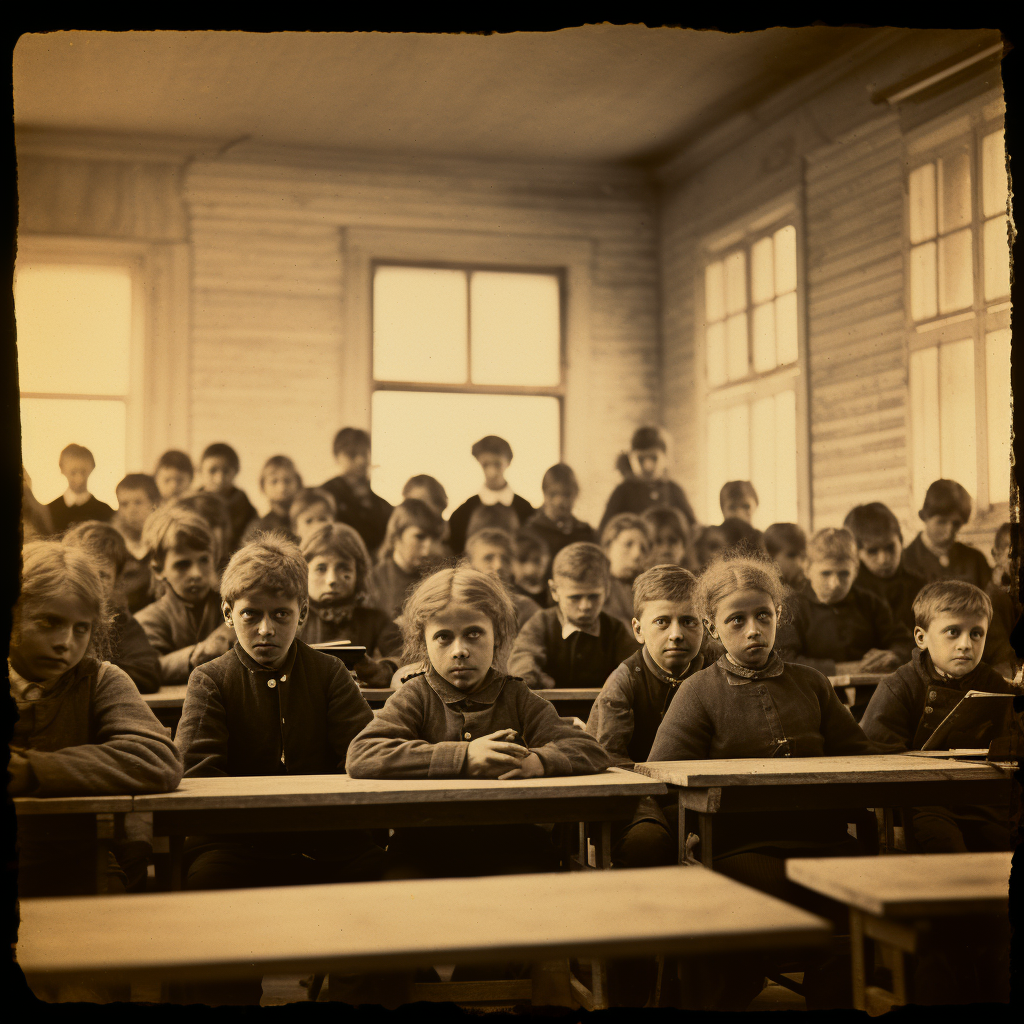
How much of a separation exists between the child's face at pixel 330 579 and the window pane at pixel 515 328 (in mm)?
3612

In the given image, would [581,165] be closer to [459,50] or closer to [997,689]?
[459,50]

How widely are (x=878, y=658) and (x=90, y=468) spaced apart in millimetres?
4837

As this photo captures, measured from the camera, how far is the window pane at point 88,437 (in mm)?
7242

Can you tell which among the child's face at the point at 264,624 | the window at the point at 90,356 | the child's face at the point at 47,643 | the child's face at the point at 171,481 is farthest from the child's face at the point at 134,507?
the child's face at the point at 47,643

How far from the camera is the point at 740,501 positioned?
24.0ft

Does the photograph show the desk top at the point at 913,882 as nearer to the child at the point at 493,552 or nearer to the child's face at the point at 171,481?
the child at the point at 493,552

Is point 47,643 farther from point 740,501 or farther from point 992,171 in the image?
point 740,501

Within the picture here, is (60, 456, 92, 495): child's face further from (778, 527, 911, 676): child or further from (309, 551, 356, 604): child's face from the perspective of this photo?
(778, 527, 911, 676): child

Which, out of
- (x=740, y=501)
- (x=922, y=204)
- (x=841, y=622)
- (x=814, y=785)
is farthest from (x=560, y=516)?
(x=814, y=785)

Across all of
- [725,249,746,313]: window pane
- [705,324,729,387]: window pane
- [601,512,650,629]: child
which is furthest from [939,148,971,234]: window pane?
[705,324,729,387]: window pane

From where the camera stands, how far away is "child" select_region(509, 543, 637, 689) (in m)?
5.03

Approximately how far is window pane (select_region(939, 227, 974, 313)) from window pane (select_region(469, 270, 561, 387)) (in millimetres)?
3320

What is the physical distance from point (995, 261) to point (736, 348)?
97.7 inches

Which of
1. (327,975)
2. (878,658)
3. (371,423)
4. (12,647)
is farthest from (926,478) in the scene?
(12,647)
